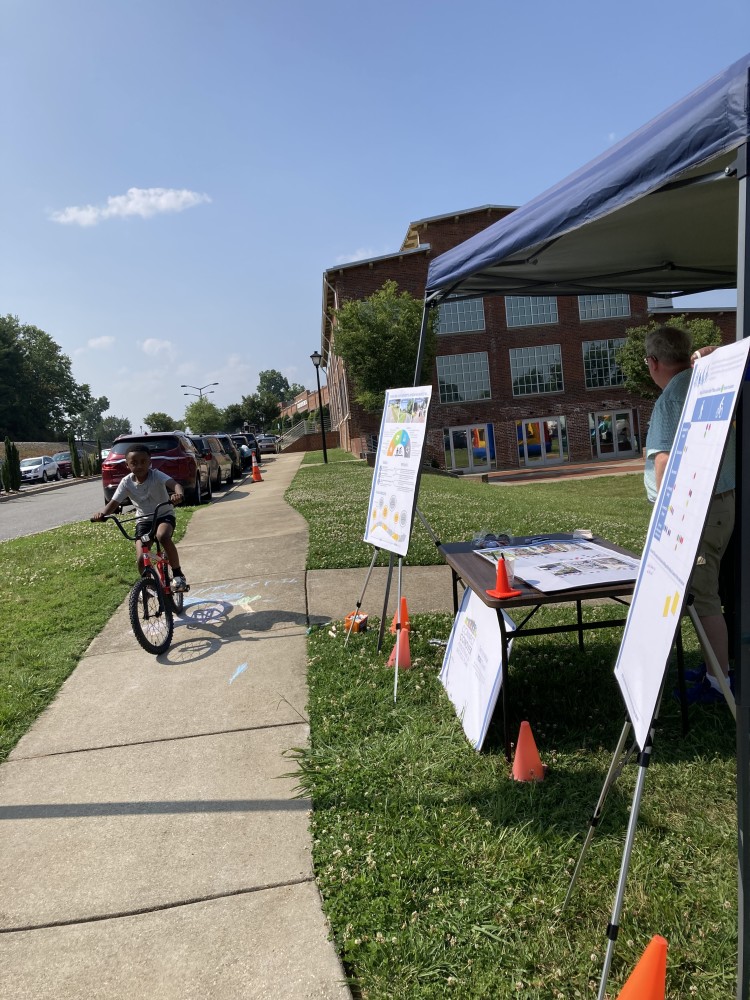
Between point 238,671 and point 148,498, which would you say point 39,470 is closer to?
point 148,498

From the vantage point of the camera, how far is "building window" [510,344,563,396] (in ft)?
125

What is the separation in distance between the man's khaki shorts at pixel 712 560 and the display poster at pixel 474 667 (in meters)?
0.97

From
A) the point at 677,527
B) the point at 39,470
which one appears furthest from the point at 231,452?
the point at 677,527

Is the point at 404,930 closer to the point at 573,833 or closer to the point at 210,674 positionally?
the point at 573,833

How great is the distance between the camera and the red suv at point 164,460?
15789mm

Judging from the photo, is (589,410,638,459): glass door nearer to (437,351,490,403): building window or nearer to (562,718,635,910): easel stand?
(437,351,490,403): building window

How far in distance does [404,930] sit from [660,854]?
1.05 metres

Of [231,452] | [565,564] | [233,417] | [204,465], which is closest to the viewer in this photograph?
[565,564]

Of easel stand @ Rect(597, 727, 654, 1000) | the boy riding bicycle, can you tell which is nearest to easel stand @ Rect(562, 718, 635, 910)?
easel stand @ Rect(597, 727, 654, 1000)

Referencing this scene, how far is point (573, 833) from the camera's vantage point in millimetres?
2994

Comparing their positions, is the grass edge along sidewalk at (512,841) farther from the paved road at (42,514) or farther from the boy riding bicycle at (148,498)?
the paved road at (42,514)

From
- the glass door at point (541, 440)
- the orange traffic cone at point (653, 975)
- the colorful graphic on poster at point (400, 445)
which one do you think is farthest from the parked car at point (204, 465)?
the glass door at point (541, 440)

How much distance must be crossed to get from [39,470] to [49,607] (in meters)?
41.7

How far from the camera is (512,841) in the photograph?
2.98 metres
